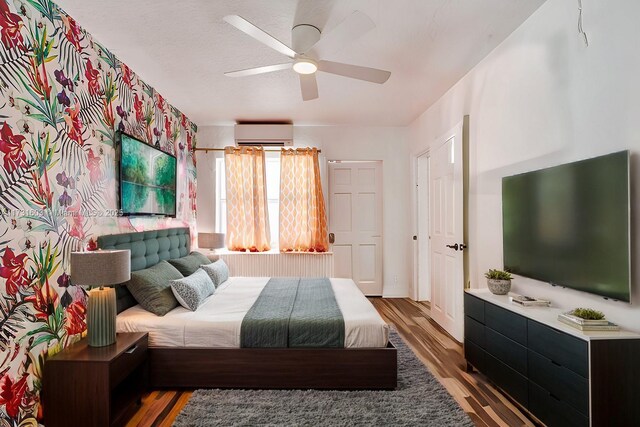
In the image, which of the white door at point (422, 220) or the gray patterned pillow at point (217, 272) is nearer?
the gray patterned pillow at point (217, 272)

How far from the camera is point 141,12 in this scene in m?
2.26

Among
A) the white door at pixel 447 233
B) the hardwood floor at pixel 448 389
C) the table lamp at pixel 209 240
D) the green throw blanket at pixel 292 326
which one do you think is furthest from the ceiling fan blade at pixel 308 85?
the hardwood floor at pixel 448 389

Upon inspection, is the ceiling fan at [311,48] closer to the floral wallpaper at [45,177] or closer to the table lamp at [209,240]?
the floral wallpaper at [45,177]

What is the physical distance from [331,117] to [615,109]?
11.0 feet

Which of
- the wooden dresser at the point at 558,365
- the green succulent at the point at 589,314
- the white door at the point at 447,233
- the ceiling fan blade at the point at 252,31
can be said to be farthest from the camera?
the white door at the point at 447,233

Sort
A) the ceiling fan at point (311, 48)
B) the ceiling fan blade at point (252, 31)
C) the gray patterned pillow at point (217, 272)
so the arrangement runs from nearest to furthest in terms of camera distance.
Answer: the ceiling fan blade at point (252, 31) → the ceiling fan at point (311, 48) → the gray patterned pillow at point (217, 272)

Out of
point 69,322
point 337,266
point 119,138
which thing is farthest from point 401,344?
point 119,138

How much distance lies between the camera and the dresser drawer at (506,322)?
2.14 metres

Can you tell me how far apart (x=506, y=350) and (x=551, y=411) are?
44 cm

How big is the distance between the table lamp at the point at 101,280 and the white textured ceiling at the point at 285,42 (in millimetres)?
1568

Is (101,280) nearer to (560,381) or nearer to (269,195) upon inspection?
(560,381)

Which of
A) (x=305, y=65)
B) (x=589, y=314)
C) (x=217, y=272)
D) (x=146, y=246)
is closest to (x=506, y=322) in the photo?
(x=589, y=314)

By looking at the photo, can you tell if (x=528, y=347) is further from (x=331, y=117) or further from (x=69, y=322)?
(x=331, y=117)

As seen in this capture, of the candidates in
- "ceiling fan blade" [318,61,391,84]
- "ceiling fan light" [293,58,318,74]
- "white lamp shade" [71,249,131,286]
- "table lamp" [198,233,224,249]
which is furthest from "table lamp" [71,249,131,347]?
"table lamp" [198,233,224,249]
